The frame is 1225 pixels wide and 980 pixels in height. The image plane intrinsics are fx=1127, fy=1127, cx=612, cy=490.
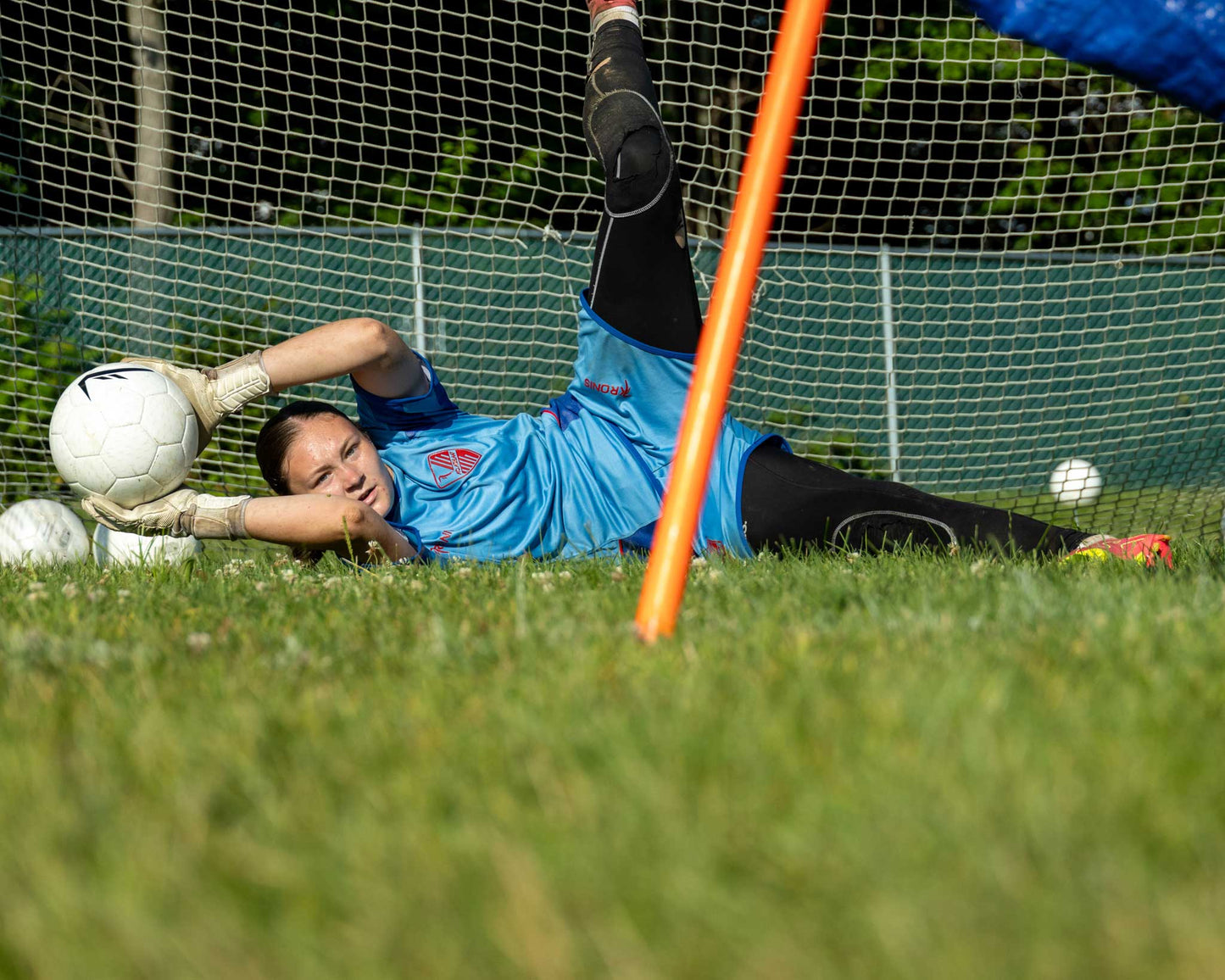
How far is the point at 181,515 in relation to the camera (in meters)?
3.72

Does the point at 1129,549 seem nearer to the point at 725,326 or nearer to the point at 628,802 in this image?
the point at 725,326

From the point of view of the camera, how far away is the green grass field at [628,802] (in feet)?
3.03

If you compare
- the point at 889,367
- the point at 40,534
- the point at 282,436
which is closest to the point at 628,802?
the point at 282,436

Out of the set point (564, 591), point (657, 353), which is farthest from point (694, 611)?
point (657, 353)

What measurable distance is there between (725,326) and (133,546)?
9.96 ft

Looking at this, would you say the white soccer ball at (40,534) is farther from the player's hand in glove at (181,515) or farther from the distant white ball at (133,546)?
the player's hand in glove at (181,515)

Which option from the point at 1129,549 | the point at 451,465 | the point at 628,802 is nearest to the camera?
the point at 628,802

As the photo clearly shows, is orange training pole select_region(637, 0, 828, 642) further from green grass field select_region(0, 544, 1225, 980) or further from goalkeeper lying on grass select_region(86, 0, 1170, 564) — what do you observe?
goalkeeper lying on grass select_region(86, 0, 1170, 564)

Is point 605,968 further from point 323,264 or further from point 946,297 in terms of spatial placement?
point 946,297


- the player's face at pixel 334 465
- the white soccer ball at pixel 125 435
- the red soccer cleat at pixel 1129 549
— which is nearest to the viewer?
the red soccer cleat at pixel 1129 549

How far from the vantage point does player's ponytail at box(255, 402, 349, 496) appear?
4027 millimetres

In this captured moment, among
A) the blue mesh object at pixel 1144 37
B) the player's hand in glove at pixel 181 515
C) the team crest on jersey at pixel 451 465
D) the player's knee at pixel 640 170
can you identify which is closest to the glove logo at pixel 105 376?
the player's hand in glove at pixel 181 515

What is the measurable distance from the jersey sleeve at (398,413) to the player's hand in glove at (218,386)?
17.5 inches

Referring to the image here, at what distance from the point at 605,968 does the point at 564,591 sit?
5.62 ft
